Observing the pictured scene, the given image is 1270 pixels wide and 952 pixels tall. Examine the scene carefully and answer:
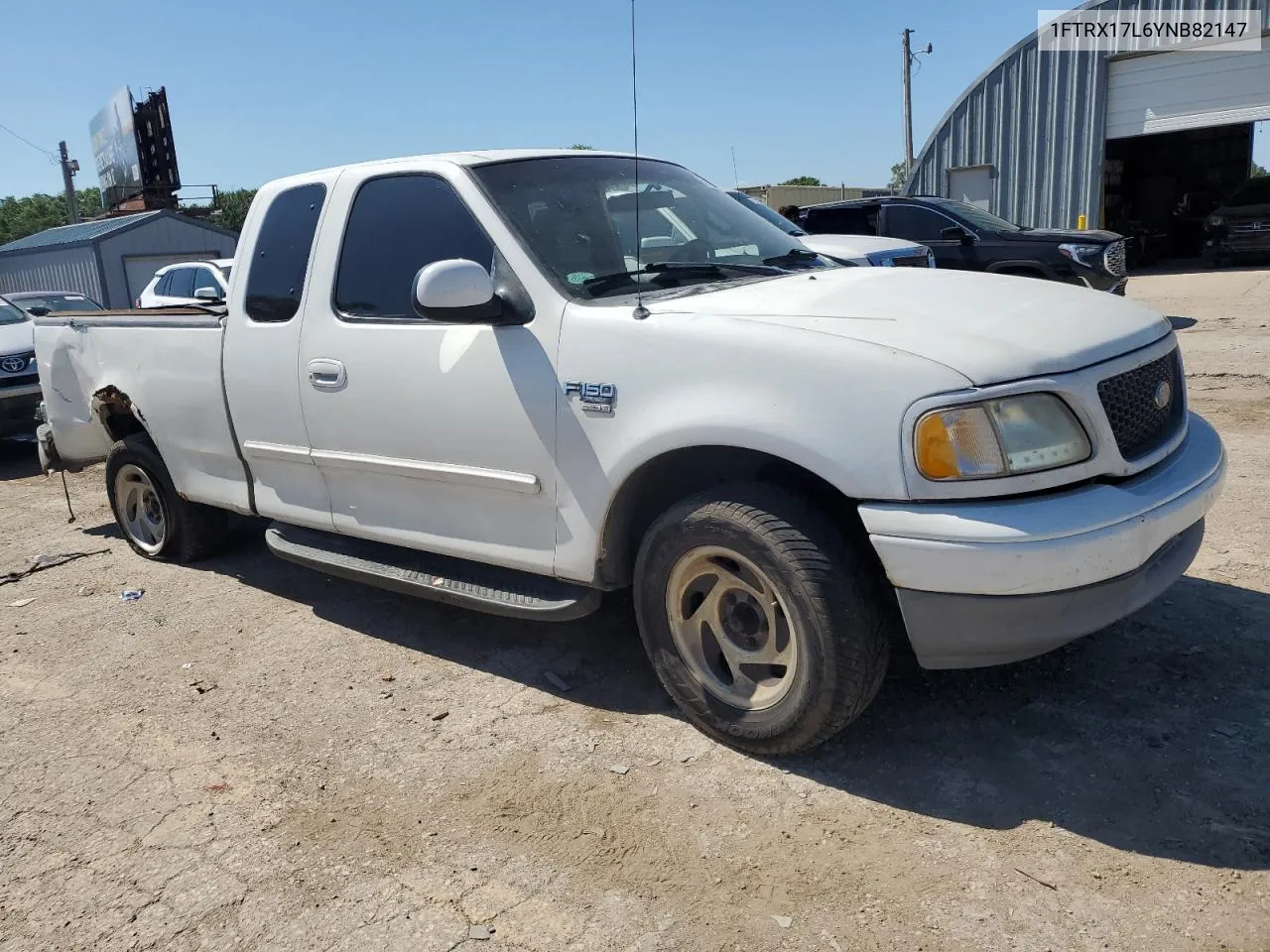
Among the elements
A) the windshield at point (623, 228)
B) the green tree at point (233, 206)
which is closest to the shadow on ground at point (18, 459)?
the windshield at point (623, 228)

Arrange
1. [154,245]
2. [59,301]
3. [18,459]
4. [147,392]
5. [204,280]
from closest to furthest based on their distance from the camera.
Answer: [147,392] → [18,459] → [59,301] → [204,280] → [154,245]

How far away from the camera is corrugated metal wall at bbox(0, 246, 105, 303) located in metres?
29.7

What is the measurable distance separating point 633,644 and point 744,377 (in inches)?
65.3

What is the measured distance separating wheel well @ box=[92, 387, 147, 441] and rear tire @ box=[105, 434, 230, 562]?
0.36 ft

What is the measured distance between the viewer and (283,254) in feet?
14.3

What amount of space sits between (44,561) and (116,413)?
1134 millimetres

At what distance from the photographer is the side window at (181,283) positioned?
47.9 ft

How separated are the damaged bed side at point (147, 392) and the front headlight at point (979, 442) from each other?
3384 mm

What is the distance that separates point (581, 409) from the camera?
3.25 m

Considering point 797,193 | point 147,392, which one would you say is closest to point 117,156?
point 797,193

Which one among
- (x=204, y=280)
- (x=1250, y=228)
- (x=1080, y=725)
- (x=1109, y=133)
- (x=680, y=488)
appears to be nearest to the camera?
(x=1080, y=725)

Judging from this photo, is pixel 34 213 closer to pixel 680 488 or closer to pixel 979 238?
pixel 979 238

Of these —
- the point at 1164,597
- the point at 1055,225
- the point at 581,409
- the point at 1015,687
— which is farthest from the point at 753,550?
the point at 1055,225

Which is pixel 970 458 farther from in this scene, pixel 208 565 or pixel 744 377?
pixel 208 565
